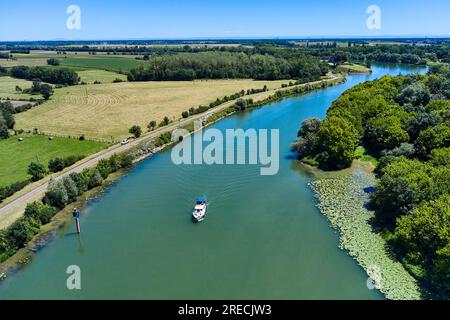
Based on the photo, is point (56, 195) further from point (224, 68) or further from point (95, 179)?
point (224, 68)

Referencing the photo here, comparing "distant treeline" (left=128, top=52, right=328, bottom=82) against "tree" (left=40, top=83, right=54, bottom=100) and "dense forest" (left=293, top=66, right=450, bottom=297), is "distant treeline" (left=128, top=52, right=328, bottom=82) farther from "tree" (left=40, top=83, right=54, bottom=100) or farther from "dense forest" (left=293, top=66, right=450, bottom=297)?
"dense forest" (left=293, top=66, right=450, bottom=297)

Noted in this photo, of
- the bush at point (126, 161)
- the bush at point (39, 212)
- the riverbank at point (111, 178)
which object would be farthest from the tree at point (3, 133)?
the bush at point (39, 212)

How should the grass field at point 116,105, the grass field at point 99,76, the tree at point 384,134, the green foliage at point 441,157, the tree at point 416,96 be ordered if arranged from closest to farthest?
1. the green foliage at point 441,157
2. the tree at point 384,134
3. the tree at point 416,96
4. the grass field at point 116,105
5. the grass field at point 99,76

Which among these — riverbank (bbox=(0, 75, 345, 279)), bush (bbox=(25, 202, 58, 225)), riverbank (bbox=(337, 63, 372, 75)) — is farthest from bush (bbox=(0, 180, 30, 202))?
riverbank (bbox=(337, 63, 372, 75))

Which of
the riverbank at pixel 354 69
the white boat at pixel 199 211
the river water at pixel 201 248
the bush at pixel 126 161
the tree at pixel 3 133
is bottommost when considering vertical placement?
the river water at pixel 201 248

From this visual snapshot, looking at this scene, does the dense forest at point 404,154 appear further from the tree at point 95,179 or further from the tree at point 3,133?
the tree at point 3,133
